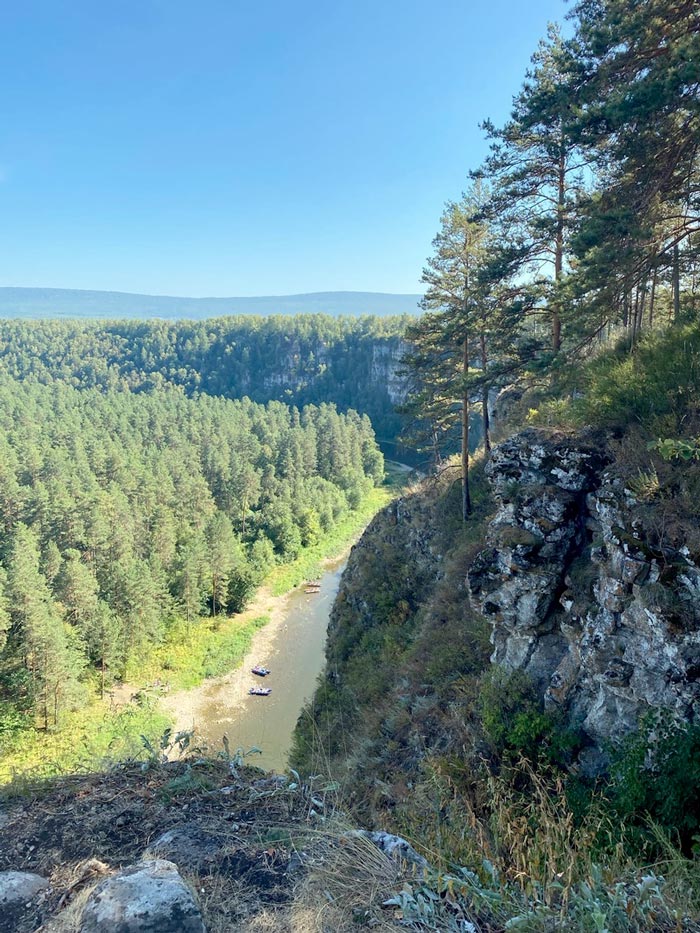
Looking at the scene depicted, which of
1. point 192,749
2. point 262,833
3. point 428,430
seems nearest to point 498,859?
point 262,833

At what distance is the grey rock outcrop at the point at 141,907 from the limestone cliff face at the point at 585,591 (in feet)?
17.5

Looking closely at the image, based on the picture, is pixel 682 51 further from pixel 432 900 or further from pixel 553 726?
pixel 432 900

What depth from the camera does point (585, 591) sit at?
25.4 feet

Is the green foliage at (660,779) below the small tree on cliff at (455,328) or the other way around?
below

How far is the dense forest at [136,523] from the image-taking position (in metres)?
25.1

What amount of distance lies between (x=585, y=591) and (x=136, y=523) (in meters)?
37.6

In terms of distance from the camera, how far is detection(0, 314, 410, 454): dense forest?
367 ft

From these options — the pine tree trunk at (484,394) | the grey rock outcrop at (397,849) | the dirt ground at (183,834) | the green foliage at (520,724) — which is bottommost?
the green foliage at (520,724)

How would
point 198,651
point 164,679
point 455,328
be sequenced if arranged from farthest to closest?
1. point 198,651
2. point 164,679
3. point 455,328

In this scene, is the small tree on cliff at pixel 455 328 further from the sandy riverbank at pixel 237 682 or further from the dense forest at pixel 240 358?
the dense forest at pixel 240 358

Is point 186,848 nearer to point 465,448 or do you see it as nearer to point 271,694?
point 465,448

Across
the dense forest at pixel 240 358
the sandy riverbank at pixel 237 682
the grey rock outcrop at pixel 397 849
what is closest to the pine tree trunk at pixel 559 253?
the grey rock outcrop at pixel 397 849

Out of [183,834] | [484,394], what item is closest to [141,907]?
[183,834]

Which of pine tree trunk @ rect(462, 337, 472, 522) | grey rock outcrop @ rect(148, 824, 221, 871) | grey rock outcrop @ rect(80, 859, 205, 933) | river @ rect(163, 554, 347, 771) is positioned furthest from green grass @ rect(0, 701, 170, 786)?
grey rock outcrop @ rect(80, 859, 205, 933)
